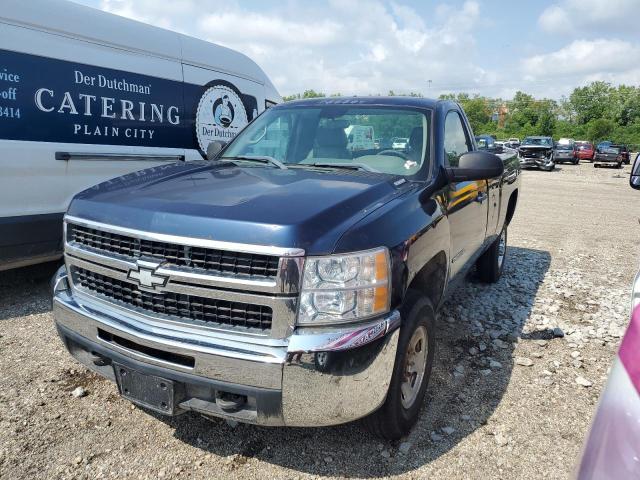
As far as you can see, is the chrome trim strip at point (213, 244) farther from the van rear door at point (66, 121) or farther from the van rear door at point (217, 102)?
the van rear door at point (217, 102)

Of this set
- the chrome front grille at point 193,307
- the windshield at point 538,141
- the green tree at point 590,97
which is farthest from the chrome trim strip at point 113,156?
the green tree at point 590,97

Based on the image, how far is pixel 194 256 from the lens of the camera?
2.19m

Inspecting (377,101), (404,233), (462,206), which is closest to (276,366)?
(404,233)

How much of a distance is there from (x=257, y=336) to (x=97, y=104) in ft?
11.4

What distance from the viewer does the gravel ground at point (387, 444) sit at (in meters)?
2.53

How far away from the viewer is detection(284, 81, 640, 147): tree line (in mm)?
56969

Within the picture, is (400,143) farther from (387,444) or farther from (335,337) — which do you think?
(387,444)

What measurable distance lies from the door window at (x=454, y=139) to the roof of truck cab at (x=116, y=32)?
10.00 feet

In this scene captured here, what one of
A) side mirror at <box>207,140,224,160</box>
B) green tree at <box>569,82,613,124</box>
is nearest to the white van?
side mirror at <box>207,140,224,160</box>

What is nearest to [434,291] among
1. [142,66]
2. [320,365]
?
[320,365]

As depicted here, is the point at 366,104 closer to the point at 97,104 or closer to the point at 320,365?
the point at 320,365

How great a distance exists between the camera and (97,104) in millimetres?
4641

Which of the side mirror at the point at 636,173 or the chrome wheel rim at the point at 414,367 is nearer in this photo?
the chrome wheel rim at the point at 414,367

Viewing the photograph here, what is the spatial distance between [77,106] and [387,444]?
3822 millimetres
